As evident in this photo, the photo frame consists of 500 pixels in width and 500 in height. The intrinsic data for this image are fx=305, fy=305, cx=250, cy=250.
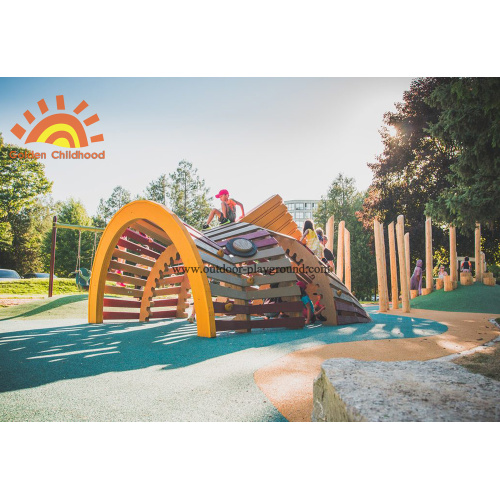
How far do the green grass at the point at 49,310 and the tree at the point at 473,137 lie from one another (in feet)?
27.1

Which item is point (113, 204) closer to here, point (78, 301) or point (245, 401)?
point (78, 301)

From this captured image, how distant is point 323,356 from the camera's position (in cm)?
317

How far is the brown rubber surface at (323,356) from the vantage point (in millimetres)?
1979

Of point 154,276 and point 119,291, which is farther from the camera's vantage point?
point 154,276

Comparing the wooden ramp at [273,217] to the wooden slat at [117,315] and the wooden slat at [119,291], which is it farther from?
the wooden slat at [117,315]

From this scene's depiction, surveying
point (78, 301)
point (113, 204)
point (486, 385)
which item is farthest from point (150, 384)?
point (113, 204)

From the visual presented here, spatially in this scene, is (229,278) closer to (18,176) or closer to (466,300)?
(18,176)

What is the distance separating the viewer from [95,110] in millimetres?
4285

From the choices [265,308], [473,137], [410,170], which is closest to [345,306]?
[265,308]

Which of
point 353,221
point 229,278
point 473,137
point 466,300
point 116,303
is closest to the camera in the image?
point 473,137

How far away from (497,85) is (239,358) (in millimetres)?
3639

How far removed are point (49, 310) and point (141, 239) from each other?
3609 mm

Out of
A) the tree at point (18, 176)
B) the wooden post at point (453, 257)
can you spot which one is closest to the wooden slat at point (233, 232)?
the tree at point (18, 176)

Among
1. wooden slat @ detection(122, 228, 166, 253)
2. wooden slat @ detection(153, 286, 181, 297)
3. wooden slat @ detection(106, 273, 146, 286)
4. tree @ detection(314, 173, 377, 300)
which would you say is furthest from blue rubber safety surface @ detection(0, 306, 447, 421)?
tree @ detection(314, 173, 377, 300)
